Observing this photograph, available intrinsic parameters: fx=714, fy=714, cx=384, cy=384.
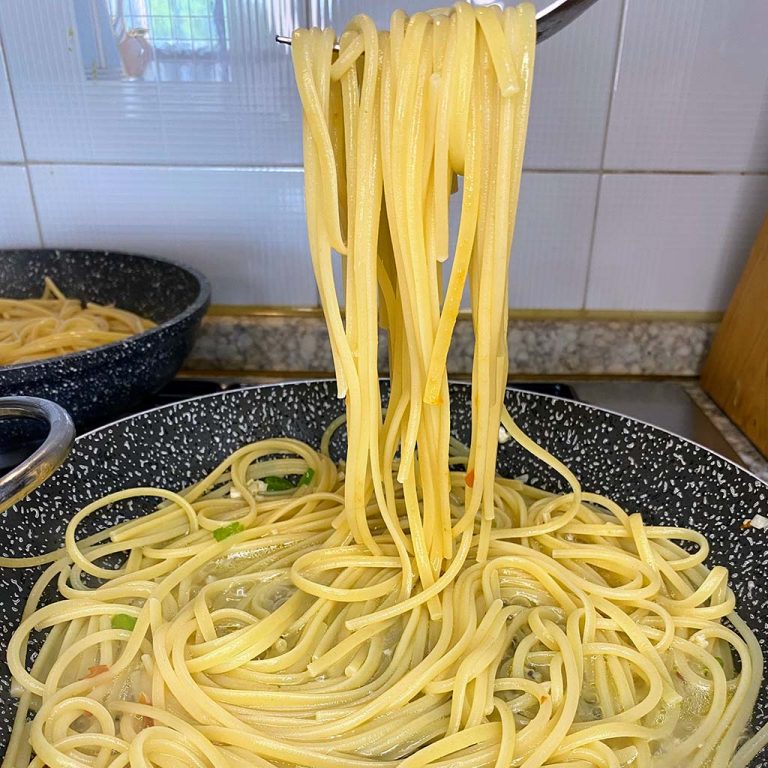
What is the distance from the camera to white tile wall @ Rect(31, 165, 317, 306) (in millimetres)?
1342

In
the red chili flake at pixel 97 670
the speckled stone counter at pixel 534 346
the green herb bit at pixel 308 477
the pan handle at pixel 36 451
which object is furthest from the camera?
the speckled stone counter at pixel 534 346

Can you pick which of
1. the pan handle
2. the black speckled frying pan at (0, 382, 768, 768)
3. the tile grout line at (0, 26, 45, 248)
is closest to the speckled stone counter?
the black speckled frying pan at (0, 382, 768, 768)

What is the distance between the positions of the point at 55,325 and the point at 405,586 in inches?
32.1

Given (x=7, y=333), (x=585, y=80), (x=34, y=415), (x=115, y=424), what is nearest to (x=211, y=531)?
(x=115, y=424)

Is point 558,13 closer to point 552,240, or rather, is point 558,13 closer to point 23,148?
point 552,240

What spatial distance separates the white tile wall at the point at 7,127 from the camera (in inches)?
50.3

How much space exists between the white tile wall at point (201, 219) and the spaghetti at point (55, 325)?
0.14m

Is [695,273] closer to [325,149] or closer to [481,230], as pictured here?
[481,230]

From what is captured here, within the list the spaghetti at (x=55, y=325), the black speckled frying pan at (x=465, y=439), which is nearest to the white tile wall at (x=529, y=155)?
the spaghetti at (x=55, y=325)

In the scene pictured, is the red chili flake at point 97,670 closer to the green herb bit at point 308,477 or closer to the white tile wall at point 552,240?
the green herb bit at point 308,477

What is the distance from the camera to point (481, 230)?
Result: 78 cm

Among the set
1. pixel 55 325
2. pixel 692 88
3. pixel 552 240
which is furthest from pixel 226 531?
pixel 692 88

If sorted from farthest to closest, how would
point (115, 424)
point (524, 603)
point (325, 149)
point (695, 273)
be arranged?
point (695, 273) < point (115, 424) < point (524, 603) < point (325, 149)

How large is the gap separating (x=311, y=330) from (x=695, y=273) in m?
0.76
